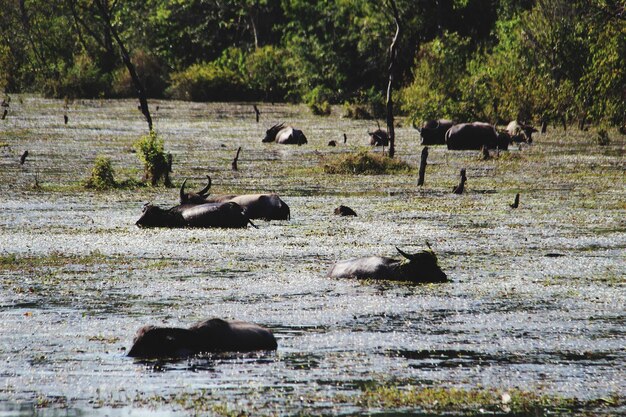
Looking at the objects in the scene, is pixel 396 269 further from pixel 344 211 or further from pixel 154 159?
pixel 154 159

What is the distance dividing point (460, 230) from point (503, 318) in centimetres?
706

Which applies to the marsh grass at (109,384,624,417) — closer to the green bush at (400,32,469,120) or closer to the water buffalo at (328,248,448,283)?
the water buffalo at (328,248,448,283)

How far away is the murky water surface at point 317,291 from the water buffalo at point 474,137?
8.60 meters

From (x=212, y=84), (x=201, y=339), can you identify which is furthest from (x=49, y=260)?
(x=212, y=84)

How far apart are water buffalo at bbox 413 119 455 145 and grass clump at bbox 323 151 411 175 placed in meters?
9.66

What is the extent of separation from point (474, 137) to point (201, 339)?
2883cm

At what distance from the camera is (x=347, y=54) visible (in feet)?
202

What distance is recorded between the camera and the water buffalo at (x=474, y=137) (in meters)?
38.2

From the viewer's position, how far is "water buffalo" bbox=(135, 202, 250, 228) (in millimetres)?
19516

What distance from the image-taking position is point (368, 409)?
8672 mm

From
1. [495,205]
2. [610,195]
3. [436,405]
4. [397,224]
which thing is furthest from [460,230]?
[436,405]

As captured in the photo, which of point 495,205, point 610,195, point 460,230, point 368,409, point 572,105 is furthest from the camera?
point 572,105

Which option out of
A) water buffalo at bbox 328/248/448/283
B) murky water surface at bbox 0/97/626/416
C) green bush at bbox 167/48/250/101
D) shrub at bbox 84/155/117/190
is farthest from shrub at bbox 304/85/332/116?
water buffalo at bbox 328/248/448/283

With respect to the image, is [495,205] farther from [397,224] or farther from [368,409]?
[368,409]
